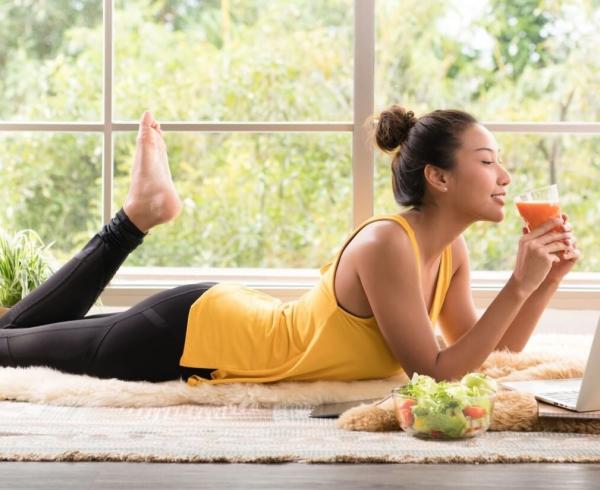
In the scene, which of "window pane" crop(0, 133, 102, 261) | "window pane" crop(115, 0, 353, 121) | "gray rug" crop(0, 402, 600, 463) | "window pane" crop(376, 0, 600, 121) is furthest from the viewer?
"window pane" crop(376, 0, 600, 121)

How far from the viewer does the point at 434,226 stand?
2.65 metres

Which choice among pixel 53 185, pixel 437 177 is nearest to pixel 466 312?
pixel 437 177

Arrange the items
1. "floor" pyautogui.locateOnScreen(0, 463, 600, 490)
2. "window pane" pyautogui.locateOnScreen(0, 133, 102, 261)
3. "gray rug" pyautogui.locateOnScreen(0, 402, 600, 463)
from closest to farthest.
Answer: "floor" pyautogui.locateOnScreen(0, 463, 600, 490) < "gray rug" pyautogui.locateOnScreen(0, 402, 600, 463) < "window pane" pyautogui.locateOnScreen(0, 133, 102, 261)

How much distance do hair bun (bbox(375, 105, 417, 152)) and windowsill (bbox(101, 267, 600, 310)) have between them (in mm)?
1210

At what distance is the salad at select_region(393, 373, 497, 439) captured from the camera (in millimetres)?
2090

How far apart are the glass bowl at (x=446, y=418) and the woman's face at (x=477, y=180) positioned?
61 cm

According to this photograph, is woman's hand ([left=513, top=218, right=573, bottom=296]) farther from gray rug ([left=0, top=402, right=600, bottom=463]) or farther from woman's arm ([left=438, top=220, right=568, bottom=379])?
gray rug ([left=0, top=402, right=600, bottom=463])

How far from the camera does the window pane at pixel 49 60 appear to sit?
255 inches

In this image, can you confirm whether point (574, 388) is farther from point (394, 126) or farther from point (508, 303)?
point (394, 126)

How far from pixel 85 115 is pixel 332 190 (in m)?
1.59

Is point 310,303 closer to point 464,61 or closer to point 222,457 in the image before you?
point 222,457

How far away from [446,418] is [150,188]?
52.5 inches

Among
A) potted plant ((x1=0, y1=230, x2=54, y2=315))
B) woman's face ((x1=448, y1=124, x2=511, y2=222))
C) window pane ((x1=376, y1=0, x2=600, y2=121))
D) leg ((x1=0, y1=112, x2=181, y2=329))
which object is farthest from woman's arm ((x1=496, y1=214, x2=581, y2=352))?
window pane ((x1=376, y1=0, x2=600, y2=121))

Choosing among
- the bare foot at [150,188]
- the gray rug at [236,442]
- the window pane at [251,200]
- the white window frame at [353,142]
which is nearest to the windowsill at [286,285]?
the white window frame at [353,142]
